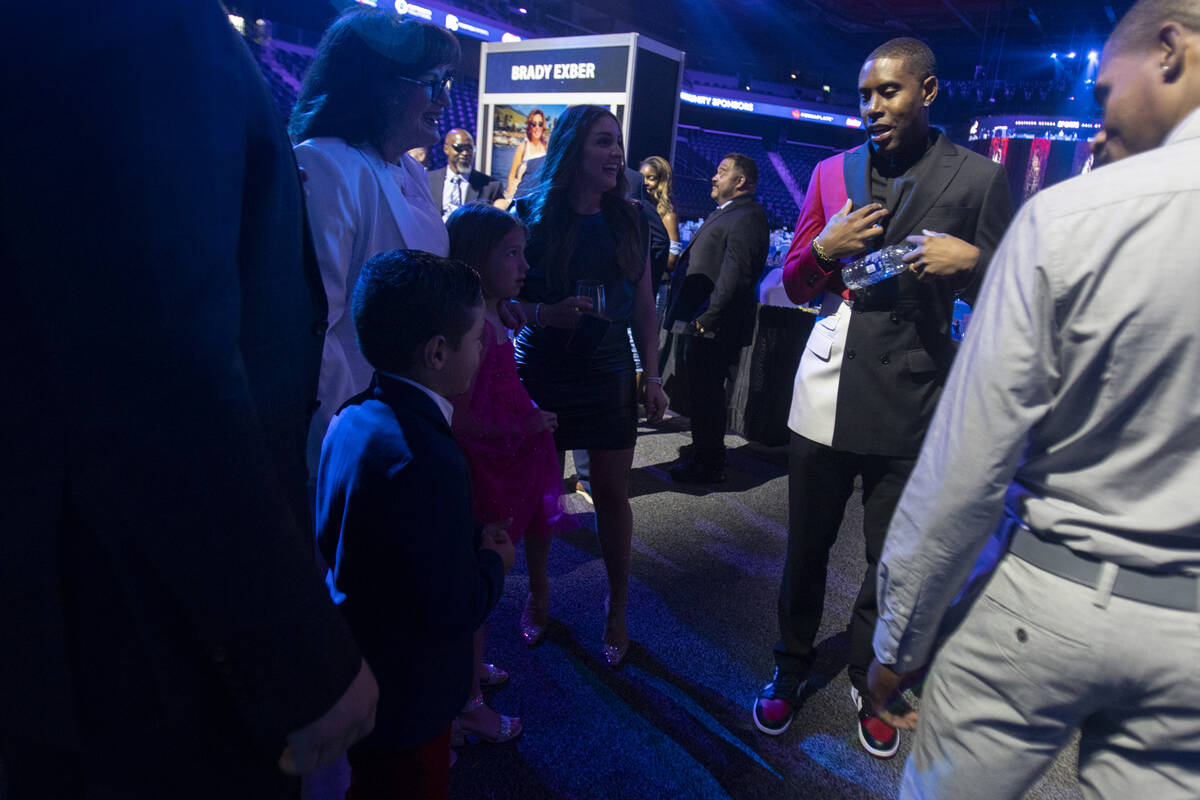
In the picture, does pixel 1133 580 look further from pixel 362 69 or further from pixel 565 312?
pixel 362 69

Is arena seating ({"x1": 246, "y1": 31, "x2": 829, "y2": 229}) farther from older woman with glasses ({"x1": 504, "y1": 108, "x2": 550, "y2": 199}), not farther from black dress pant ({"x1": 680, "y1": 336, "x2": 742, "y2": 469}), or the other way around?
black dress pant ({"x1": 680, "y1": 336, "x2": 742, "y2": 469})

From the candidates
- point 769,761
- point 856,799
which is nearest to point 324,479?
point 769,761

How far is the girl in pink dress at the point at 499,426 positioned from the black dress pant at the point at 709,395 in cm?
240

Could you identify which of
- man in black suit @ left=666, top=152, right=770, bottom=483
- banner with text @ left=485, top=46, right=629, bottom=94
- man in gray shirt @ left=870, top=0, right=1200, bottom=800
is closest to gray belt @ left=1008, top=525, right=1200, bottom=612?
man in gray shirt @ left=870, top=0, right=1200, bottom=800

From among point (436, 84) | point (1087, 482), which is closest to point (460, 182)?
point (436, 84)

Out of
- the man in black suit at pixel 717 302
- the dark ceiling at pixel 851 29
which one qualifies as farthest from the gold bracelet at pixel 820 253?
the dark ceiling at pixel 851 29

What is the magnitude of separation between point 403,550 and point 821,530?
1.37 m

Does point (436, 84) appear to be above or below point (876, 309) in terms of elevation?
above

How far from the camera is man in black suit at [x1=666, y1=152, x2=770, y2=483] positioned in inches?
159

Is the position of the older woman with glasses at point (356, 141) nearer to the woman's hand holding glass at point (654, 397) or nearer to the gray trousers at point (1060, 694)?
the woman's hand holding glass at point (654, 397)

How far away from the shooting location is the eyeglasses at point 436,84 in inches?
59.0

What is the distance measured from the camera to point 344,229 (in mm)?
1411

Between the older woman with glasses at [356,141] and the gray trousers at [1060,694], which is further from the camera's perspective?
the older woman with glasses at [356,141]

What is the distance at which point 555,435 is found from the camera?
2.23 metres
